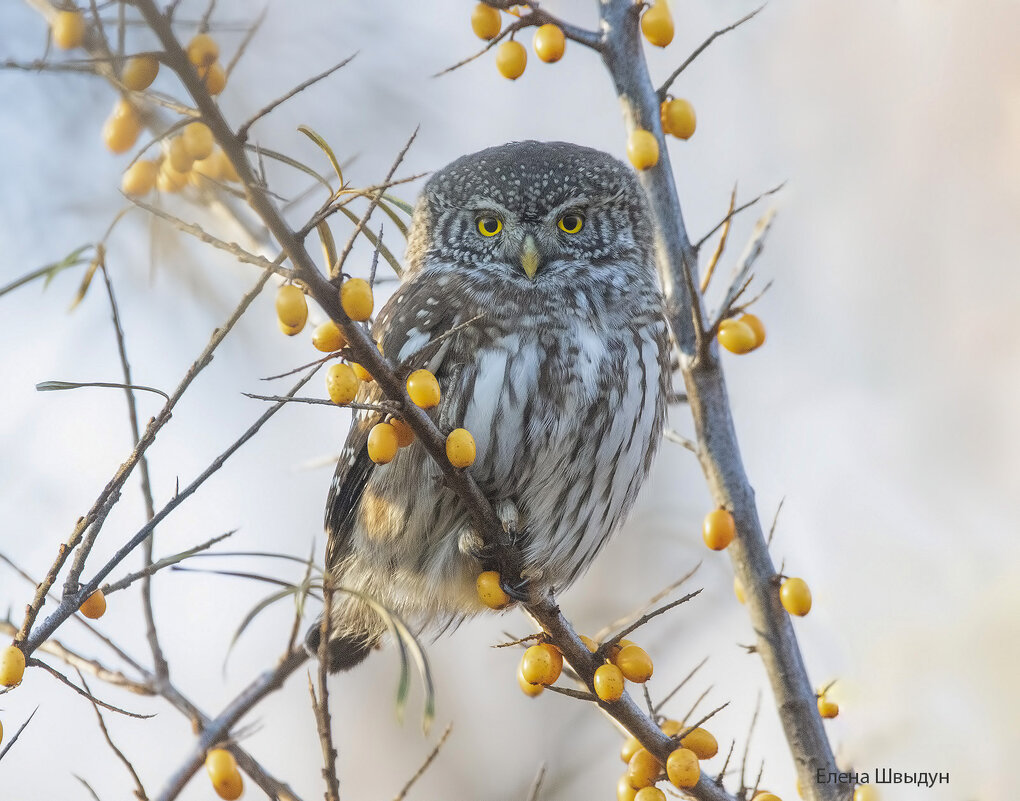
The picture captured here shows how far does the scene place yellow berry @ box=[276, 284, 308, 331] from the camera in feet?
6.59

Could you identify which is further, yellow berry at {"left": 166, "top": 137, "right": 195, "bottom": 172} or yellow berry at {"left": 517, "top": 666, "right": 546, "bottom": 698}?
yellow berry at {"left": 517, "top": 666, "right": 546, "bottom": 698}

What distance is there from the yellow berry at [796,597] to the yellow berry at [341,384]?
151 cm

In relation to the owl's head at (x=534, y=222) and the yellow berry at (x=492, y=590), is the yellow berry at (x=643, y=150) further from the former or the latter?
the yellow berry at (x=492, y=590)

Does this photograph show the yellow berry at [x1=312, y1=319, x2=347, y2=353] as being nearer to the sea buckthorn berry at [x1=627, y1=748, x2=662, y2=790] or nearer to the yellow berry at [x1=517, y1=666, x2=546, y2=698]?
the yellow berry at [x1=517, y1=666, x2=546, y2=698]

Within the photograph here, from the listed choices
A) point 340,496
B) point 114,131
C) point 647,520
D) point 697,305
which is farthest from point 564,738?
point 114,131

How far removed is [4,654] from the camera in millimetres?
2061

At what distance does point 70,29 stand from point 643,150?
173 centimetres

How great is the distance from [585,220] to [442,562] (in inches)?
57.0

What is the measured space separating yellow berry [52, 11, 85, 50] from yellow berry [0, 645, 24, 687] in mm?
1185

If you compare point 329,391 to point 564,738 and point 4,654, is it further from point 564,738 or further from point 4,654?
point 564,738

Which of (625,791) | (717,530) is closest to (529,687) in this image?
(625,791)

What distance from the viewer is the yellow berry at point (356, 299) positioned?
2047 millimetres

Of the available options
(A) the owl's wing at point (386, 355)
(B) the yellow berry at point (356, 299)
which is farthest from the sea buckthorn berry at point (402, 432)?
(A) the owl's wing at point (386, 355)

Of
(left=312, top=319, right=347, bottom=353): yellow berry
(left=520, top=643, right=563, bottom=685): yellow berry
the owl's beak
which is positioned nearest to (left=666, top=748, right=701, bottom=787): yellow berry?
(left=520, top=643, right=563, bottom=685): yellow berry
